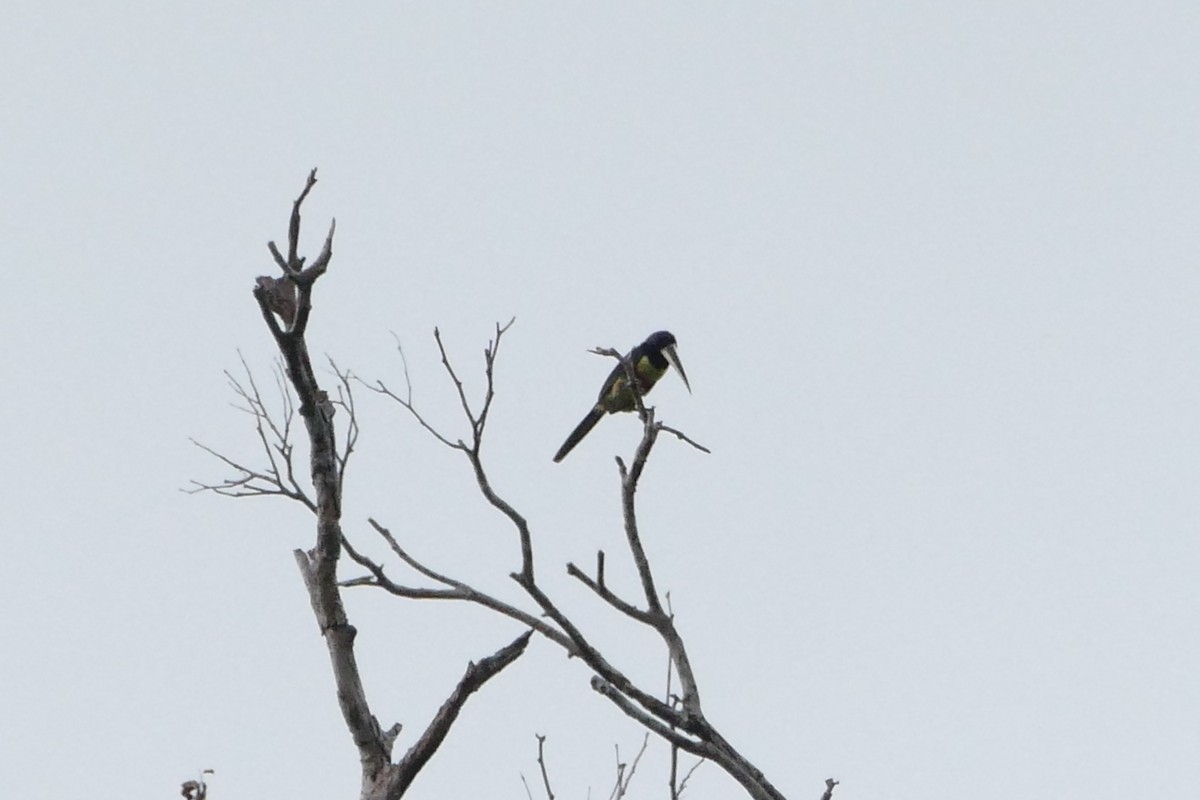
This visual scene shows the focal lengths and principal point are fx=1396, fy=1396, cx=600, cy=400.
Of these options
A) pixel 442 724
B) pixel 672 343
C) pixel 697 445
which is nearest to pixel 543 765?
pixel 442 724

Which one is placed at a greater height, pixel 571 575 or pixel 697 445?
pixel 697 445

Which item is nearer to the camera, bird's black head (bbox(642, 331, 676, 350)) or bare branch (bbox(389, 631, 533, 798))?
bare branch (bbox(389, 631, 533, 798))

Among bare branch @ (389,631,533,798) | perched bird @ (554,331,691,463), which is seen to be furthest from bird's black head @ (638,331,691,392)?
bare branch @ (389,631,533,798)

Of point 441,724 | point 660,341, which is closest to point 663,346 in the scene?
point 660,341

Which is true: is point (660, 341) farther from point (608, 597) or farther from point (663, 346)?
point (608, 597)

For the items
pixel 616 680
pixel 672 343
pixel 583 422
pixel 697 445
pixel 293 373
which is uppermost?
pixel 672 343

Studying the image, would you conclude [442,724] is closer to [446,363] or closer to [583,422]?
[446,363]

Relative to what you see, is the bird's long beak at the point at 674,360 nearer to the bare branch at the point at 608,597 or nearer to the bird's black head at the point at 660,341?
the bird's black head at the point at 660,341

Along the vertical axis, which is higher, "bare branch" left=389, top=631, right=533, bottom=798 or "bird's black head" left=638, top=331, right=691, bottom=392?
"bird's black head" left=638, top=331, right=691, bottom=392

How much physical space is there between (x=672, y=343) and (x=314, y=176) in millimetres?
7516

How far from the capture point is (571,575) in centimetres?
371

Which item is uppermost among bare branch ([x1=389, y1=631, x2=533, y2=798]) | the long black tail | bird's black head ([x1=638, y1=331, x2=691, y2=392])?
bird's black head ([x1=638, y1=331, x2=691, y2=392])

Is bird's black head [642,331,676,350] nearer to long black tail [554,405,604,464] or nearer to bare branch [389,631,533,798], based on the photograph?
long black tail [554,405,604,464]

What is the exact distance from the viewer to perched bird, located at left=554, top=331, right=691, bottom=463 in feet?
32.8
